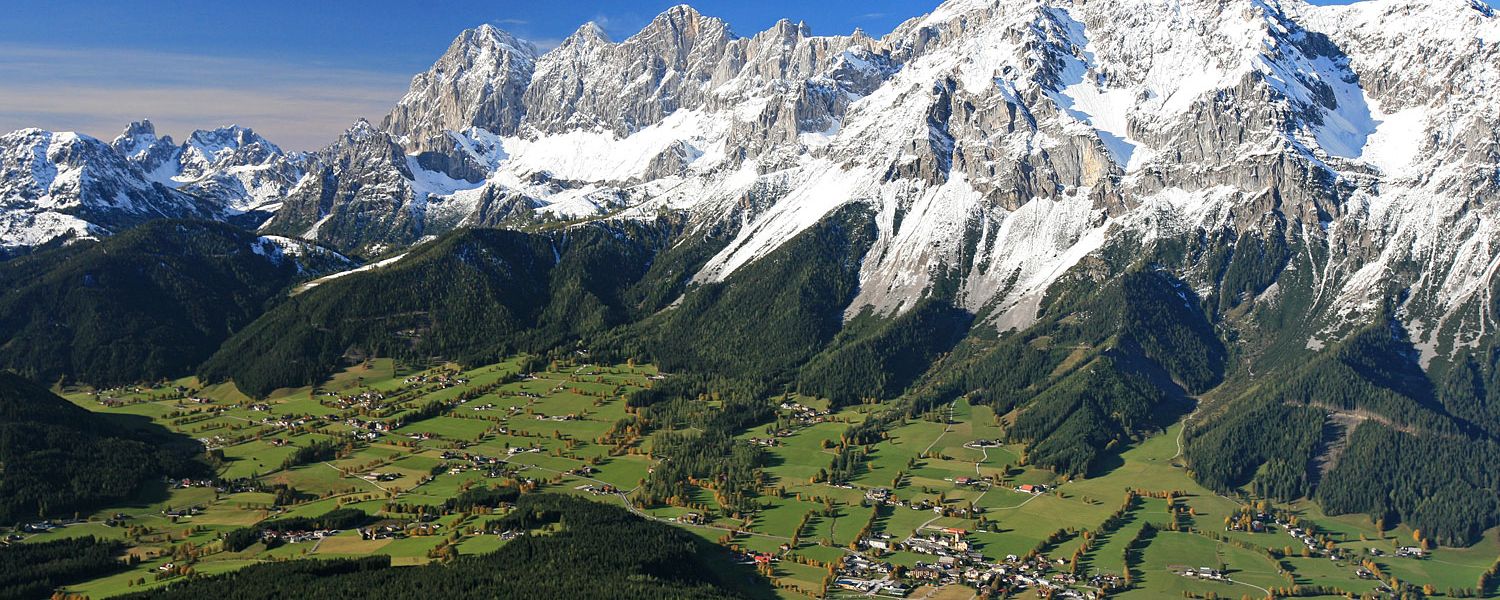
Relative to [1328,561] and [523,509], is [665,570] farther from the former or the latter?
[1328,561]

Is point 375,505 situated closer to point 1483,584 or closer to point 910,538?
point 910,538

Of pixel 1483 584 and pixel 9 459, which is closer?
pixel 1483 584

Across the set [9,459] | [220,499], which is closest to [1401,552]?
[220,499]

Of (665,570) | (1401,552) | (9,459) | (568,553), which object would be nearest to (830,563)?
(665,570)

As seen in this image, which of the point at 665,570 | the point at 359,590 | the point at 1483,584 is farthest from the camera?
the point at 1483,584

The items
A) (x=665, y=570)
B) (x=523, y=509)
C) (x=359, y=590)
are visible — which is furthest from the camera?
(x=523, y=509)

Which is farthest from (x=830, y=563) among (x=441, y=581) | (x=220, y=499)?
(x=220, y=499)

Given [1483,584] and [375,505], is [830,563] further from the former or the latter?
[1483,584]

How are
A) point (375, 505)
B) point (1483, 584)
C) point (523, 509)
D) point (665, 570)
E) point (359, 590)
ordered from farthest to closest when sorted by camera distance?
point (375, 505) → point (523, 509) → point (1483, 584) → point (665, 570) → point (359, 590)

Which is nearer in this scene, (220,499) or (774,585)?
(774,585)
